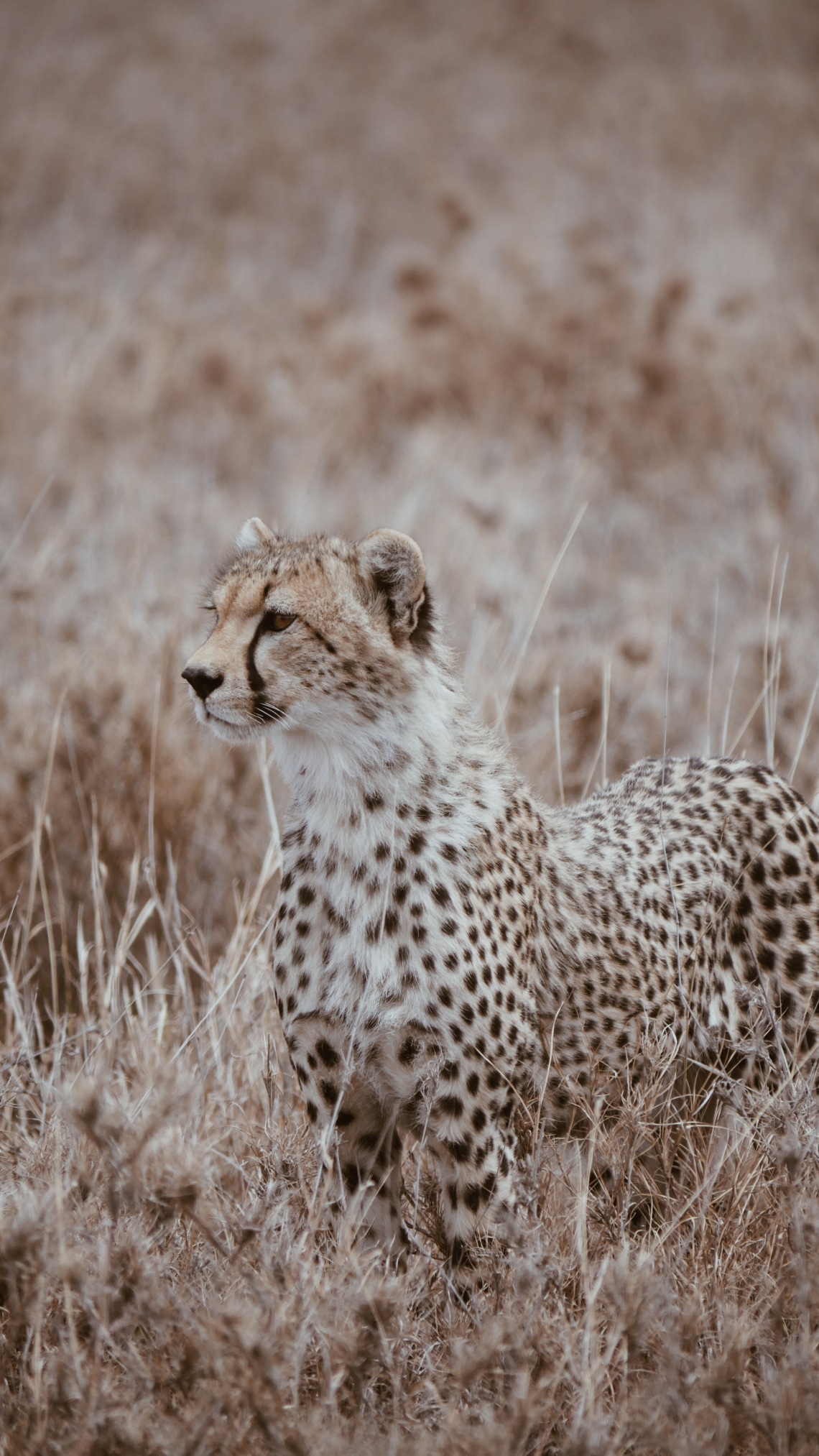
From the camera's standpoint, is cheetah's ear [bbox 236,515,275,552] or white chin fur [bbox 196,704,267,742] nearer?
white chin fur [bbox 196,704,267,742]

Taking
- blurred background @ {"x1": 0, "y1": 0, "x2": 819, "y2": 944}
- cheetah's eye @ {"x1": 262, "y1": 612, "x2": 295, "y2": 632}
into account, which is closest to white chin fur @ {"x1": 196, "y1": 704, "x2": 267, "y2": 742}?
cheetah's eye @ {"x1": 262, "y1": 612, "x2": 295, "y2": 632}

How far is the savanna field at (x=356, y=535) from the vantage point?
162 centimetres

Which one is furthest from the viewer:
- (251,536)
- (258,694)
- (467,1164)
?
(251,536)

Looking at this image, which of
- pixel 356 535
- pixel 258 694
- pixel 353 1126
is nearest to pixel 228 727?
pixel 258 694

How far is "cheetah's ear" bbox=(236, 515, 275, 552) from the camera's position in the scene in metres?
2.28

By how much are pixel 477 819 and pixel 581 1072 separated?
419mm

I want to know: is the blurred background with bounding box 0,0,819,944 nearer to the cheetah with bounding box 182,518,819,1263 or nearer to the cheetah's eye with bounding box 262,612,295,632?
the cheetah with bounding box 182,518,819,1263

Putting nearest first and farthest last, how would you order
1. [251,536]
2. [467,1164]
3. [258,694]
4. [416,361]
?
[467,1164]
[258,694]
[251,536]
[416,361]

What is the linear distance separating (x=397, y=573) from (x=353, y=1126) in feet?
2.60

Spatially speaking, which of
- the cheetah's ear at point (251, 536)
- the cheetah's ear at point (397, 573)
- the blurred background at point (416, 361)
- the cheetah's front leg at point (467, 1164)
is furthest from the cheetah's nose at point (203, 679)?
the blurred background at point (416, 361)

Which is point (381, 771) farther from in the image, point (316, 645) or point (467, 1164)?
point (467, 1164)

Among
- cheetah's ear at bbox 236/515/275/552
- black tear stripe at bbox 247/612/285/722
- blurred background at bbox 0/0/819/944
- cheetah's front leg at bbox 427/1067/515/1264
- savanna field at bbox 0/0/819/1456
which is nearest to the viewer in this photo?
savanna field at bbox 0/0/819/1456

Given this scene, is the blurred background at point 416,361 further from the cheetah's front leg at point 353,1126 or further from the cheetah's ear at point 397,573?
the cheetah's front leg at point 353,1126

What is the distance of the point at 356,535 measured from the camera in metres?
5.57
